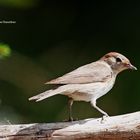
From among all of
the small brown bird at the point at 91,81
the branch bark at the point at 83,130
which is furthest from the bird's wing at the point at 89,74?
the branch bark at the point at 83,130

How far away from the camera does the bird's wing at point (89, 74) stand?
9.15 meters

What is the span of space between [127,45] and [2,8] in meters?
1.49

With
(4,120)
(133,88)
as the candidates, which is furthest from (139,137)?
(133,88)

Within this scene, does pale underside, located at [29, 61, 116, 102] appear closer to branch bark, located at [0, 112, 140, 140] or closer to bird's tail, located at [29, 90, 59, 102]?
bird's tail, located at [29, 90, 59, 102]

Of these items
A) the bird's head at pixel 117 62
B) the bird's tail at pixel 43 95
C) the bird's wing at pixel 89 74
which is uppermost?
the bird's head at pixel 117 62

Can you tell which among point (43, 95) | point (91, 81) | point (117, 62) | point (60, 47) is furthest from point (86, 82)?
point (60, 47)

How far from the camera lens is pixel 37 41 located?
39.5 feet

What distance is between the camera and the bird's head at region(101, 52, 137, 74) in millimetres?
9680

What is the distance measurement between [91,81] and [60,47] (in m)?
2.68

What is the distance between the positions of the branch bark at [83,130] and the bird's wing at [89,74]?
52cm

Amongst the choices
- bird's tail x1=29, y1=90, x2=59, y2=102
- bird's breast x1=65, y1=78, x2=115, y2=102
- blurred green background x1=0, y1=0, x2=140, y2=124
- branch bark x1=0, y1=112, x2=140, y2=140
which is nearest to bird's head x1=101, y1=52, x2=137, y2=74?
bird's breast x1=65, y1=78, x2=115, y2=102

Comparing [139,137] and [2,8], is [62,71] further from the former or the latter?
[139,137]

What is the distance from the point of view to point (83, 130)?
8539 mm

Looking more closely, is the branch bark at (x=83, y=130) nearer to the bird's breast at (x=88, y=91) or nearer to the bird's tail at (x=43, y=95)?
the bird's tail at (x=43, y=95)
